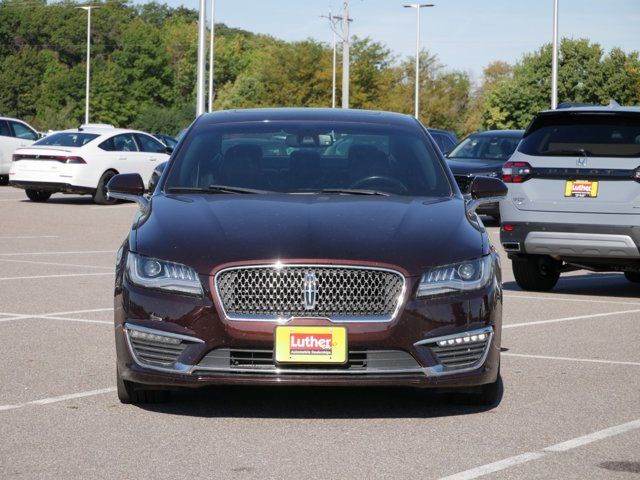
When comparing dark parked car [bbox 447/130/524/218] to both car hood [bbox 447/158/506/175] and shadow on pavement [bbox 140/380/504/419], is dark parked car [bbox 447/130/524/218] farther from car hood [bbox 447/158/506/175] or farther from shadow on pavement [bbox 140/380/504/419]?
shadow on pavement [bbox 140/380/504/419]

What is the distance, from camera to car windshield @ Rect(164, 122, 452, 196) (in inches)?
297

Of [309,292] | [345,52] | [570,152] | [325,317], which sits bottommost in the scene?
[325,317]

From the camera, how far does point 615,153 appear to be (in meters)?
12.2

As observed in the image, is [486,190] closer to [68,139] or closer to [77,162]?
[77,162]

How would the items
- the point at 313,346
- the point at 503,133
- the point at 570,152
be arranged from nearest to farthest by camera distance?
1. the point at 313,346
2. the point at 570,152
3. the point at 503,133

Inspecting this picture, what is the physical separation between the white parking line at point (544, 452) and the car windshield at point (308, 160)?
1.81 m

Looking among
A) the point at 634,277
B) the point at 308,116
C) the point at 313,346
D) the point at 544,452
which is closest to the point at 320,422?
the point at 313,346

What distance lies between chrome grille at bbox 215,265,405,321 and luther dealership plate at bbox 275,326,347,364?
91 mm

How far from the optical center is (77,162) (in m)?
27.3

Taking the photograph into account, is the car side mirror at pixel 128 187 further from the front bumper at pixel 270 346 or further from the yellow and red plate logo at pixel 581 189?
the yellow and red plate logo at pixel 581 189

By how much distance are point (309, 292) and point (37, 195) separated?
23.2 metres

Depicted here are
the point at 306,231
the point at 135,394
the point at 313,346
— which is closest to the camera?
the point at 313,346

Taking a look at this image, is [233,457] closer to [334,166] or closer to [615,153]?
[334,166]

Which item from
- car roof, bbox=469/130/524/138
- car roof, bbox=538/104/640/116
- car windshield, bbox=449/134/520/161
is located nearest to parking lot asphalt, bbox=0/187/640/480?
car roof, bbox=538/104/640/116
